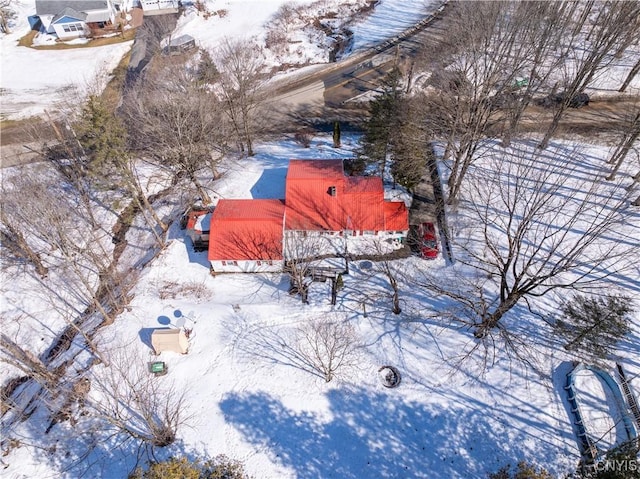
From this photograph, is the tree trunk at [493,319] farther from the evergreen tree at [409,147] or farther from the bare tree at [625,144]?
the bare tree at [625,144]

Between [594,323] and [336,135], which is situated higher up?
[336,135]

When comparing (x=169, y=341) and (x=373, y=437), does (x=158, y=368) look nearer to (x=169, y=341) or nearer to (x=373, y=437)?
(x=169, y=341)

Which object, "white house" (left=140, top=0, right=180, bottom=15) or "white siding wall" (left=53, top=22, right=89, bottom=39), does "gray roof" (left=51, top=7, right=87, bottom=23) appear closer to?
"white siding wall" (left=53, top=22, right=89, bottom=39)

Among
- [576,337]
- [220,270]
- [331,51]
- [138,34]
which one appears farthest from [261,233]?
[138,34]

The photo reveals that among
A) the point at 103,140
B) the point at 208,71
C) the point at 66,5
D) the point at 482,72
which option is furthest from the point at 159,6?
the point at 482,72

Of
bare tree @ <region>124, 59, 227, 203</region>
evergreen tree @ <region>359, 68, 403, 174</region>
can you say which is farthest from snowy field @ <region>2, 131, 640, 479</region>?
bare tree @ <region>124, 59, 227, 203</region>

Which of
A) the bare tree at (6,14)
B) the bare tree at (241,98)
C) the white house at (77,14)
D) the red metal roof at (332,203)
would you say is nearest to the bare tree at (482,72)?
the red metal roof at (332,203)
